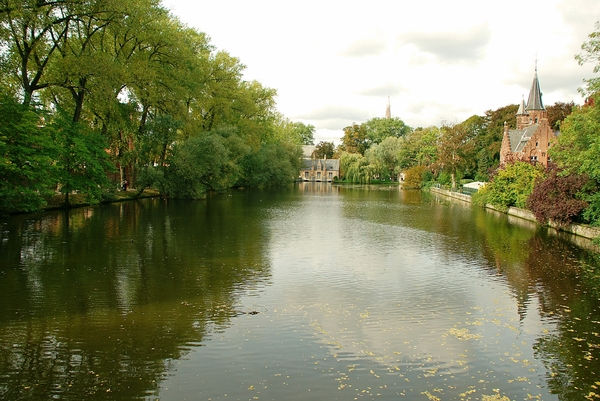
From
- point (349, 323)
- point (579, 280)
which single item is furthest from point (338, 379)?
point (579, 280)

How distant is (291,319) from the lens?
33.0 ft

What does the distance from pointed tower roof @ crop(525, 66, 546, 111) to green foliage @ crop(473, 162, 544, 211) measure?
25.9 meters

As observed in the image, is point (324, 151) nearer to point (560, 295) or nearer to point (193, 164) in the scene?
point (193, 164)

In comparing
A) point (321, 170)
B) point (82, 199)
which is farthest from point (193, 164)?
point (321, 170)

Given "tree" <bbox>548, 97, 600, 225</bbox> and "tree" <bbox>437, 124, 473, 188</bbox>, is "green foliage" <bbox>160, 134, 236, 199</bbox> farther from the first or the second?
"tree" <bbox>437, 124, 473, 188</bbox>

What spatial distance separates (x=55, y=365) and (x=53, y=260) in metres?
8.44

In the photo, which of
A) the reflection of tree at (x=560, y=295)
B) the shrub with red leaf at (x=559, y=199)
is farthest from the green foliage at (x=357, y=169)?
the reflection of tree at (x=560, y=295)

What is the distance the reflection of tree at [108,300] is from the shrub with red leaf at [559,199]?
51.8 ft

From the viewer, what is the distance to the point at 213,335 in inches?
A: 355

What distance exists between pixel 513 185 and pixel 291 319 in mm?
29834

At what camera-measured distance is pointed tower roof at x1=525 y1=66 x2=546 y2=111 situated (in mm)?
59438

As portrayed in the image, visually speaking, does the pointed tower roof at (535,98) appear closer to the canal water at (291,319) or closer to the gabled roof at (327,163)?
the canal water at (291,319)

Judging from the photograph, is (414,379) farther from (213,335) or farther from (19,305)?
(19,305)

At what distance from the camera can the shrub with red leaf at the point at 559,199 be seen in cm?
2409
